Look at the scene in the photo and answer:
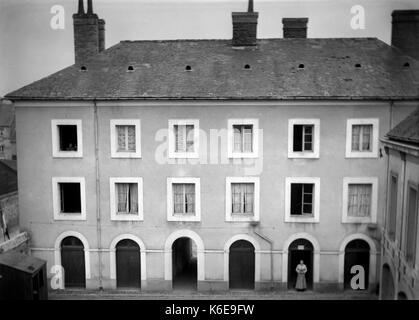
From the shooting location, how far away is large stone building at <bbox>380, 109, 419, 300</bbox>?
688 cm

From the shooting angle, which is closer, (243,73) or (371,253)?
(371,253)

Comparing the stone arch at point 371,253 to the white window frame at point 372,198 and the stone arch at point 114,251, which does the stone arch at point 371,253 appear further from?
the stone arch at point 114,251

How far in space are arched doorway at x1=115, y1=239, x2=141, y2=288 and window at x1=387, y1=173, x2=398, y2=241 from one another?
729 centimetres

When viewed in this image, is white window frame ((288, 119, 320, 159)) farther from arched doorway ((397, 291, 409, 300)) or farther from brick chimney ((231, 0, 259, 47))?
arched doorway ((397, 291, 409, 300))

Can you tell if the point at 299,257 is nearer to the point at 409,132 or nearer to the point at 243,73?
the point at 409,132

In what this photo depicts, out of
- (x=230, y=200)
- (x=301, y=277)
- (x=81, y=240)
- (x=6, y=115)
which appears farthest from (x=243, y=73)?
(x=6, y=115)

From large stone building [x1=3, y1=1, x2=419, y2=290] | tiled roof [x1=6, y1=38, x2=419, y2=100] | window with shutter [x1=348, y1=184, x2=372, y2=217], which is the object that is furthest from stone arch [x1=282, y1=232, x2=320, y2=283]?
tiled roof [x1=6, y1=38, x2=419, y2=100]

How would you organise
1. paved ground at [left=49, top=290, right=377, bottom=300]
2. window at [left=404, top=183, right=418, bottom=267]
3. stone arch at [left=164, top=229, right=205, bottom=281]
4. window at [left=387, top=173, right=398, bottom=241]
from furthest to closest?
stone arch at [left=164, top=229, right=205, bottom=281]
paved ground at [left=49, top=290, right=377, bottom=300]
window at [left=387, top=173, right=398, bottom=241]
window at [left=404, top=183, right=418, bottom=267]

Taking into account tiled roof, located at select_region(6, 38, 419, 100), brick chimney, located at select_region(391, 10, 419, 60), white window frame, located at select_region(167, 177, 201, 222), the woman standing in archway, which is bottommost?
the woman standing in archway

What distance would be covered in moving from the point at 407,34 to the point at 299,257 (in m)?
7.68

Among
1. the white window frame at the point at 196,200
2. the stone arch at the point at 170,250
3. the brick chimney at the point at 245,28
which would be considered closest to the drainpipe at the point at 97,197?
the stone arch at the point at 170,250

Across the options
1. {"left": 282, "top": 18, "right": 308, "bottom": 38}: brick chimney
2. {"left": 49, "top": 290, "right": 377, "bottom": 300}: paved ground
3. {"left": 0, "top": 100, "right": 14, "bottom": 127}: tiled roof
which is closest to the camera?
{"left": 49, "top": 290, "right": 377, "bottom": 300}: paved ground

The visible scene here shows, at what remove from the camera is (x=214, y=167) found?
36.4ft
